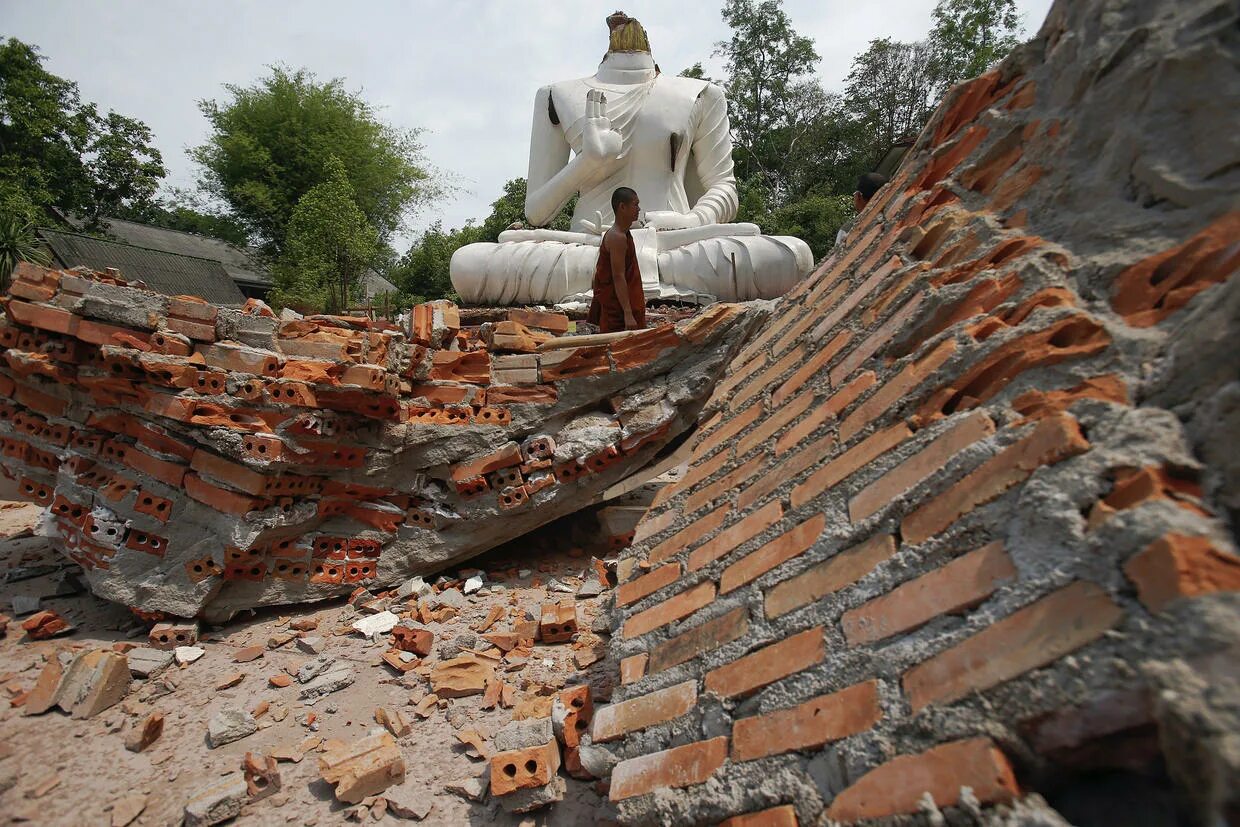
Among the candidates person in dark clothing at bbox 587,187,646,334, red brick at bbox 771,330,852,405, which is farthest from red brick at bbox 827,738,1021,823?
person in dark clothing at bbox 587,187,646,334

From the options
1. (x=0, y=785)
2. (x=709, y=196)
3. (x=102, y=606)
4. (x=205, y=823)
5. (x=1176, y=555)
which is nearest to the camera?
(x=1176, y=555)

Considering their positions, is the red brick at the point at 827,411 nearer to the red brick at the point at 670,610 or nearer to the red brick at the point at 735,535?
the red brick at the point at 735,535

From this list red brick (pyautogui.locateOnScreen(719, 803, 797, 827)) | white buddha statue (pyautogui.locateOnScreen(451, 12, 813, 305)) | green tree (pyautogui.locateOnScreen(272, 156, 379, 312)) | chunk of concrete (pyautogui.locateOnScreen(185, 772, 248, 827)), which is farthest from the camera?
green tree (pyautogui.locateOnScreen(272, 156, 379, 312))

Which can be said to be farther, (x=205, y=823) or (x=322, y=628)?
(x=322, y=628)

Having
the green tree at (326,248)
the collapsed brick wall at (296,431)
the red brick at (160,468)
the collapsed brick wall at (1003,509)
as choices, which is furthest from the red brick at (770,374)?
the green tree at (326,248)

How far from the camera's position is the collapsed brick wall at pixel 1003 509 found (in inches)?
26.2

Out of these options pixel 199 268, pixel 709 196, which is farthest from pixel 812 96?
pixel 199 268

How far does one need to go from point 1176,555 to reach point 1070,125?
3.10 ft

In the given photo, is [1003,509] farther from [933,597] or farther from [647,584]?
[647,584]

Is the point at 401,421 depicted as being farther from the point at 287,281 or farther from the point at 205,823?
the point at 287,281

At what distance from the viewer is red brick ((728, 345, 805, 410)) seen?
1.76m

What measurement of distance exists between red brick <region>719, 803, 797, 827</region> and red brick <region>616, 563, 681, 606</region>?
59 cm

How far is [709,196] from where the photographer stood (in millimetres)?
7023

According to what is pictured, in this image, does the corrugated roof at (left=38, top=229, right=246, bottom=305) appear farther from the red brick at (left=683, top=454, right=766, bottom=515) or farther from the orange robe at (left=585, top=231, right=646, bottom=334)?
the red brick at (left=683, top=454, right=766, bottom=515)
